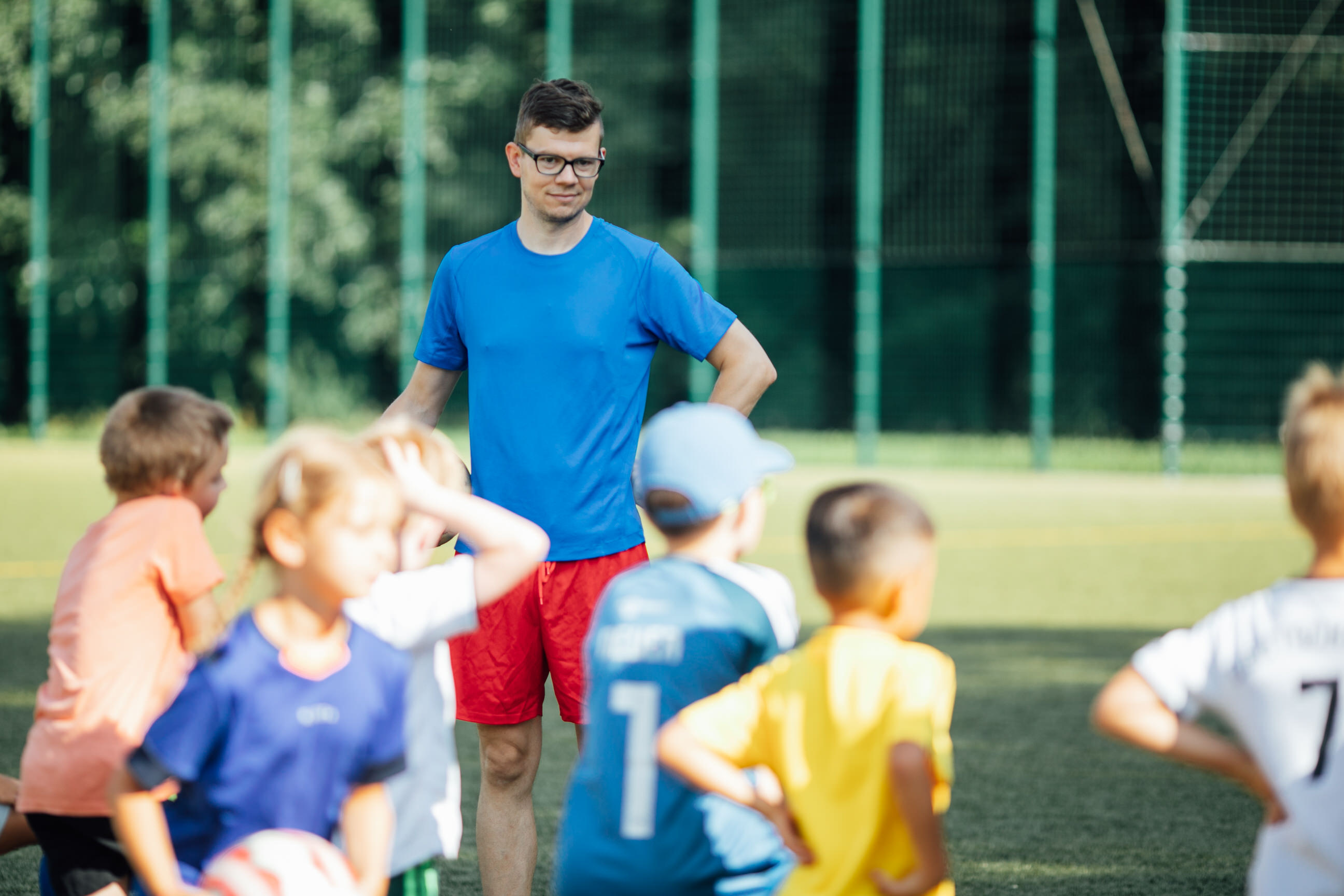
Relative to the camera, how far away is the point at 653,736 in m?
2.57

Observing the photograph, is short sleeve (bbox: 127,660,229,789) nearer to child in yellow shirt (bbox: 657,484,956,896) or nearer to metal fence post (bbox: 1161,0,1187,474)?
child in yellow shirt (bbox: 657,484,956,896)

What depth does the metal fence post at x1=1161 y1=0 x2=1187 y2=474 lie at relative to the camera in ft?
59.7

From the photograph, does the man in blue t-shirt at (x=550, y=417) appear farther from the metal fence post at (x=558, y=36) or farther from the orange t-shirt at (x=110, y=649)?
the metal fence post at (x=558, y=36)

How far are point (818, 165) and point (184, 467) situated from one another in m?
19.6

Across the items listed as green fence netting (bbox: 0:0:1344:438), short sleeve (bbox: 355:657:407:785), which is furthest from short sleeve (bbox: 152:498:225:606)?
green fence netting (bbox: 0:0:1344:438)

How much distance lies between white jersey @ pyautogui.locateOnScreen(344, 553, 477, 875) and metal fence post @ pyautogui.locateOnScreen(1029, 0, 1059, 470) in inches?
655

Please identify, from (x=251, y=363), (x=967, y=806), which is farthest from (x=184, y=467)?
(x=251, y=363)

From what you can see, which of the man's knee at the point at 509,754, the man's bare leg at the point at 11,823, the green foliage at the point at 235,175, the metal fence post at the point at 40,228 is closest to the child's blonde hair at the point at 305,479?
the man's bare leg at the point at 11,823

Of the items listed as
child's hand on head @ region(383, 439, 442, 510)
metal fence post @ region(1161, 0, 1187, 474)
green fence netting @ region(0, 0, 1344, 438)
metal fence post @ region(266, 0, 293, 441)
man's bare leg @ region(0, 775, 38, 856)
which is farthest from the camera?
metal fence post @ region(266, 0, 293, 441)

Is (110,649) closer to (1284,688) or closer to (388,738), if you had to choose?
(388,738)

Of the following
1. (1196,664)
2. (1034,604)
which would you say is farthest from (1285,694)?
(1034,604)

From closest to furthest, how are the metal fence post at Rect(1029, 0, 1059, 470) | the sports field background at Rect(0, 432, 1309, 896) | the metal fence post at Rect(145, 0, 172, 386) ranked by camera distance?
the sports field background at Rect(0, 432, 1309, 896) → the metal fence post at Rect(1029, 0, 1059, 470) → the metal fence post at Rect(145, 0, 172, 386)

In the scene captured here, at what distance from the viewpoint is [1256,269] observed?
61.3ft

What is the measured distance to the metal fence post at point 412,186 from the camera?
71.3 feet
